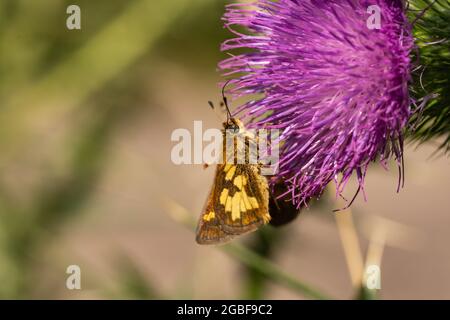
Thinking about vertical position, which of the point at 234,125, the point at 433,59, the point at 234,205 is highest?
the point at 433,59

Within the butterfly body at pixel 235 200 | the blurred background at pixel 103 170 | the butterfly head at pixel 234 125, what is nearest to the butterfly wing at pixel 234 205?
the butterfly body at pixel 235 200

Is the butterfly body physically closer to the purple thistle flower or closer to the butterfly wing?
the butterfly wing

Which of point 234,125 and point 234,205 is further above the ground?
point 234,125

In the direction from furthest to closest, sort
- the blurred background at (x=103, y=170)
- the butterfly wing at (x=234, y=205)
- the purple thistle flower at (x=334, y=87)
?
the blurred background at (x=103, y=170), the butterfly wing at (x=234, y=205), the purple thistle flower at (x=334, y=87)

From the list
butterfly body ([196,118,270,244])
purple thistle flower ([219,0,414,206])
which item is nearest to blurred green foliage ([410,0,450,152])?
purple thistle flower ([219,0,414,206])

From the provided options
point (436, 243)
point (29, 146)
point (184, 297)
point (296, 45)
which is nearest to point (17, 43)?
point (29, 146)

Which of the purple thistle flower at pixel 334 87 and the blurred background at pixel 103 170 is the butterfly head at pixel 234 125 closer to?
the purple thistle flower at pixel 334 87

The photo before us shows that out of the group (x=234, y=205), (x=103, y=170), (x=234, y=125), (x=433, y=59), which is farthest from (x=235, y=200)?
(x=103, y=170)

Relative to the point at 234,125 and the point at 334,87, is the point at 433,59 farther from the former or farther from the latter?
the point at 234,125

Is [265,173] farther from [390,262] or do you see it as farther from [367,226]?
[390,262]
